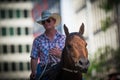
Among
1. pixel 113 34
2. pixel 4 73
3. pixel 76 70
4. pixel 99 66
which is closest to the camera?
pixel 76 70

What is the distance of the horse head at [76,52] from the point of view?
7500 mm

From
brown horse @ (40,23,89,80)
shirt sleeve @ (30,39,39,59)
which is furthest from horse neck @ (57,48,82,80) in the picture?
shirt sleeve @ (30,39,39,59)

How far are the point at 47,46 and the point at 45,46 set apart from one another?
31mm

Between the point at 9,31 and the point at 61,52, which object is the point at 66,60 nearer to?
the point at 61,52

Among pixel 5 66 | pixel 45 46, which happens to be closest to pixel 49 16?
pixel 45 46

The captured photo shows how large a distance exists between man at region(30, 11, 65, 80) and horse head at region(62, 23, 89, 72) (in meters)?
0.12

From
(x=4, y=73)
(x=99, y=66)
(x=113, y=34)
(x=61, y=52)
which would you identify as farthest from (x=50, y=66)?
(x=4, y=73)

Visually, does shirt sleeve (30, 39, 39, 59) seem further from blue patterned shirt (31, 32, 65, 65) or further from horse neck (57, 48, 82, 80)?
horse neck (57, 48, 82, 80)

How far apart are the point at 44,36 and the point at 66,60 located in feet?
1.34

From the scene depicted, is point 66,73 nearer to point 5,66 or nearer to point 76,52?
point 76,52

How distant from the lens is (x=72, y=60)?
303 inches

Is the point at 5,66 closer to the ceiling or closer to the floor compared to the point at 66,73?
closer to the floor

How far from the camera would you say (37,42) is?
8.05 meters

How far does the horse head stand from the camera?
24.6ft
